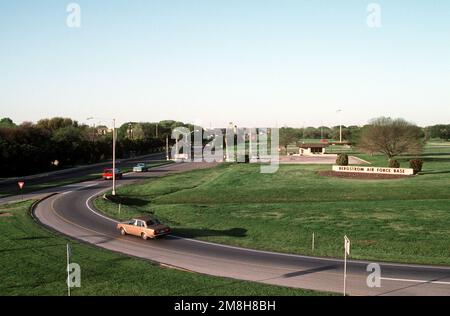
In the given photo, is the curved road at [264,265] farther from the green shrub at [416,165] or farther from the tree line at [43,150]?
the tree line at [43,150]

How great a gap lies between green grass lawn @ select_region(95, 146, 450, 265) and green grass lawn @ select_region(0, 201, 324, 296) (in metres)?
7.03

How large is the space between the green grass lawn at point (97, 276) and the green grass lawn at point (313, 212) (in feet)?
23.1

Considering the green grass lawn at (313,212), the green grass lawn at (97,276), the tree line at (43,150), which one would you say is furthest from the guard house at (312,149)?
the green grass lawn at (97,276)

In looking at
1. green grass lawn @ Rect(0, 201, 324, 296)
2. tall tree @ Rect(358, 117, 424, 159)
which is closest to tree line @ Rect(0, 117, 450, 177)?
tall tree @ Rect(358, 117, 424, 159)

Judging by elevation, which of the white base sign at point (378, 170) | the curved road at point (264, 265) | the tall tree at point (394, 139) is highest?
the tall tree at point (394, 139)

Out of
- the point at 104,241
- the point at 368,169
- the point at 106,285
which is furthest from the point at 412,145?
the point at 106,285

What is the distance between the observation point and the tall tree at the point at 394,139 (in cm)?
7019

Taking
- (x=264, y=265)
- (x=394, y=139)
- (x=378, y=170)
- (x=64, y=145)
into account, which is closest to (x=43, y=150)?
A: (x=64, y=145)

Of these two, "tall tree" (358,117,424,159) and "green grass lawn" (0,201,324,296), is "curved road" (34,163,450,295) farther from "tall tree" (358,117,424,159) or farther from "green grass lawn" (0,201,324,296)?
"tall tree" (358,117,424,159)

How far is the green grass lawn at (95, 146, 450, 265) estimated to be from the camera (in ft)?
81.0

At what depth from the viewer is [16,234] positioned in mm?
26719

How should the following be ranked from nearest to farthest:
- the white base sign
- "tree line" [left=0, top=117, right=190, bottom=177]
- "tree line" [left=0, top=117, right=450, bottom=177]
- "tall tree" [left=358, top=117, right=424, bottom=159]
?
1. the white base sign
2. "tree line" [left=0, top=117, right=190, bottom=177]
3. "tree line" [left=0, top=117, right=450, bottom=177]
4. "tall tree" [left=358, top=117, right=424, bottom=159]
